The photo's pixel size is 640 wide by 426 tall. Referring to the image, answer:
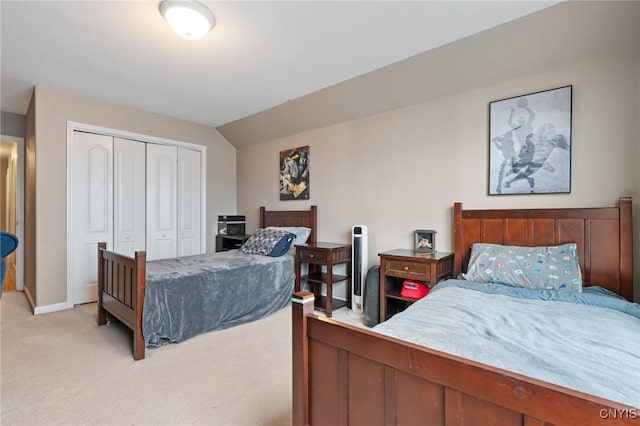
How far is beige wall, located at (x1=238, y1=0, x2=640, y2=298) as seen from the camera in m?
2.06

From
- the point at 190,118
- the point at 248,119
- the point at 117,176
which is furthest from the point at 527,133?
the point at 117,176

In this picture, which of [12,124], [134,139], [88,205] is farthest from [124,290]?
[12,124]

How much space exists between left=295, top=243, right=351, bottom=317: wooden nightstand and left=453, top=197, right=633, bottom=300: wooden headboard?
139 cm

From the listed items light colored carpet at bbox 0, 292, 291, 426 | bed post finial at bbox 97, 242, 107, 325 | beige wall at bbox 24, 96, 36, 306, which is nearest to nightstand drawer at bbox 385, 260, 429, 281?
light colored carpet at bbox 0, 292, 291, 426

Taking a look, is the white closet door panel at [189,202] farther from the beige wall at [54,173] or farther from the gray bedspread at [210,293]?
the gray bedspread at [210,293]

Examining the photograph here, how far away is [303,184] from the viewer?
412 centimetres

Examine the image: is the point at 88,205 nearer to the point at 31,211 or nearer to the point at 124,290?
the point at 31,211

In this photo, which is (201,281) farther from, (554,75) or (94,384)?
(554,75)

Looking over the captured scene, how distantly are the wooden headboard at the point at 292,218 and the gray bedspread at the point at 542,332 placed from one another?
85.5 inches

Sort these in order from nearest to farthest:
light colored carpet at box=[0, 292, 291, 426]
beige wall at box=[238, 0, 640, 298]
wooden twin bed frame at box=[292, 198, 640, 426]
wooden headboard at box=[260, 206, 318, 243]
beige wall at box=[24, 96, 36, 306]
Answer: wooden twin bed frame at box=[292, 198, 640, 426]
light colored carpet at box=[0, 292, 291, 426]
beige wall at box=[238, 0, 640, 298]
beige wall at box=[24, 96, 36, 306]
wooden headboard at box=[260, 206, 318, 243]

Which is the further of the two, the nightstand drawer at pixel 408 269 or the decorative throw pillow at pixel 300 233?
the decorative throw pillow at pixel 300 233

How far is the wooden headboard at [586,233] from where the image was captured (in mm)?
1961

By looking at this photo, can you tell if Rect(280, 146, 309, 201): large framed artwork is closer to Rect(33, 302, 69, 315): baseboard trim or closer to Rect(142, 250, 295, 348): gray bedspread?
Rect(142, 250, 295, 348): gray bedspread

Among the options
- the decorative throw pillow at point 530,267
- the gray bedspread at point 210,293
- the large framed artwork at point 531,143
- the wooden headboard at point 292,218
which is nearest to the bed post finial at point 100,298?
the gray bedspread at point 210,293
